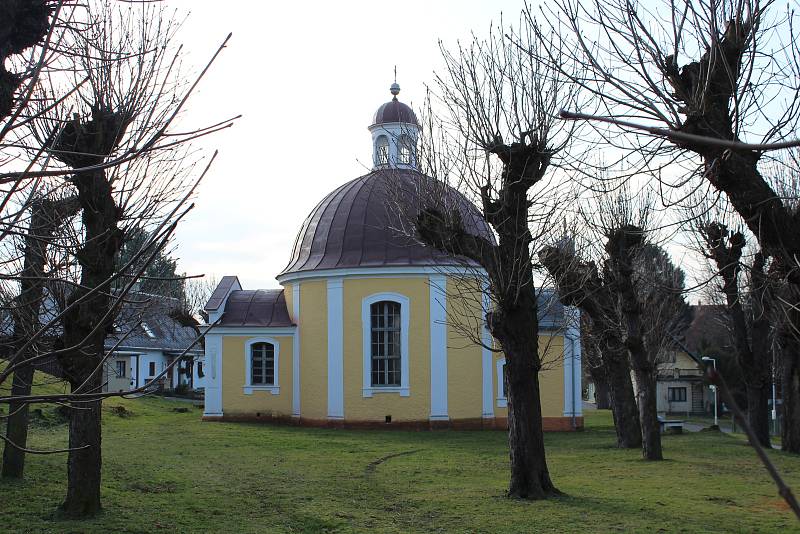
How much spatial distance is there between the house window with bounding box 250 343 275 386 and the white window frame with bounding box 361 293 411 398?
13.5 ft

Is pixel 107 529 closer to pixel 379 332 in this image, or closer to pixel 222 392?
pixel 379 332

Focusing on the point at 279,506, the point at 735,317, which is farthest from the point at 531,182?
the point at 735,317

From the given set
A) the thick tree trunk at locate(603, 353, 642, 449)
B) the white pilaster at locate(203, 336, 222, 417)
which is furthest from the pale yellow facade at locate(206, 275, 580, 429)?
the thick tree trunk at locate(603, 353, 642, 449)

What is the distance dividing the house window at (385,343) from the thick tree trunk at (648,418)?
1014cm

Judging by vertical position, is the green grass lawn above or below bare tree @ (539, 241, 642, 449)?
below

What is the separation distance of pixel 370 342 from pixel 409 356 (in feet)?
4.76

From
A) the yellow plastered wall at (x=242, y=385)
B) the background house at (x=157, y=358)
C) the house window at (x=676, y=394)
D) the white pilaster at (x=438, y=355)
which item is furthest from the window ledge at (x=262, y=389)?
the house window at (x=676, y=394)

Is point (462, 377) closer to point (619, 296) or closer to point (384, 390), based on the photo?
point (384, 390)

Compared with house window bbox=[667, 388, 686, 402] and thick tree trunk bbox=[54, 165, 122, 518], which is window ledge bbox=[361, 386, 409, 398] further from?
house window bbox=[667, 388, 686, 402]

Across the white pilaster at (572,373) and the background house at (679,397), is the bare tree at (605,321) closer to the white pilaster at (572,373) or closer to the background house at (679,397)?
the white pilaster at (572,373)

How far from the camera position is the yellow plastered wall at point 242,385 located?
29156 millimetres

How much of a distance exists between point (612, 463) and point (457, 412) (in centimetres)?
944

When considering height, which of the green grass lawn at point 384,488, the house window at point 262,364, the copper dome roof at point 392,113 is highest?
the copper dome roof at point 392,113

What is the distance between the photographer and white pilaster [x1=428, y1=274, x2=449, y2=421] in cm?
2667
